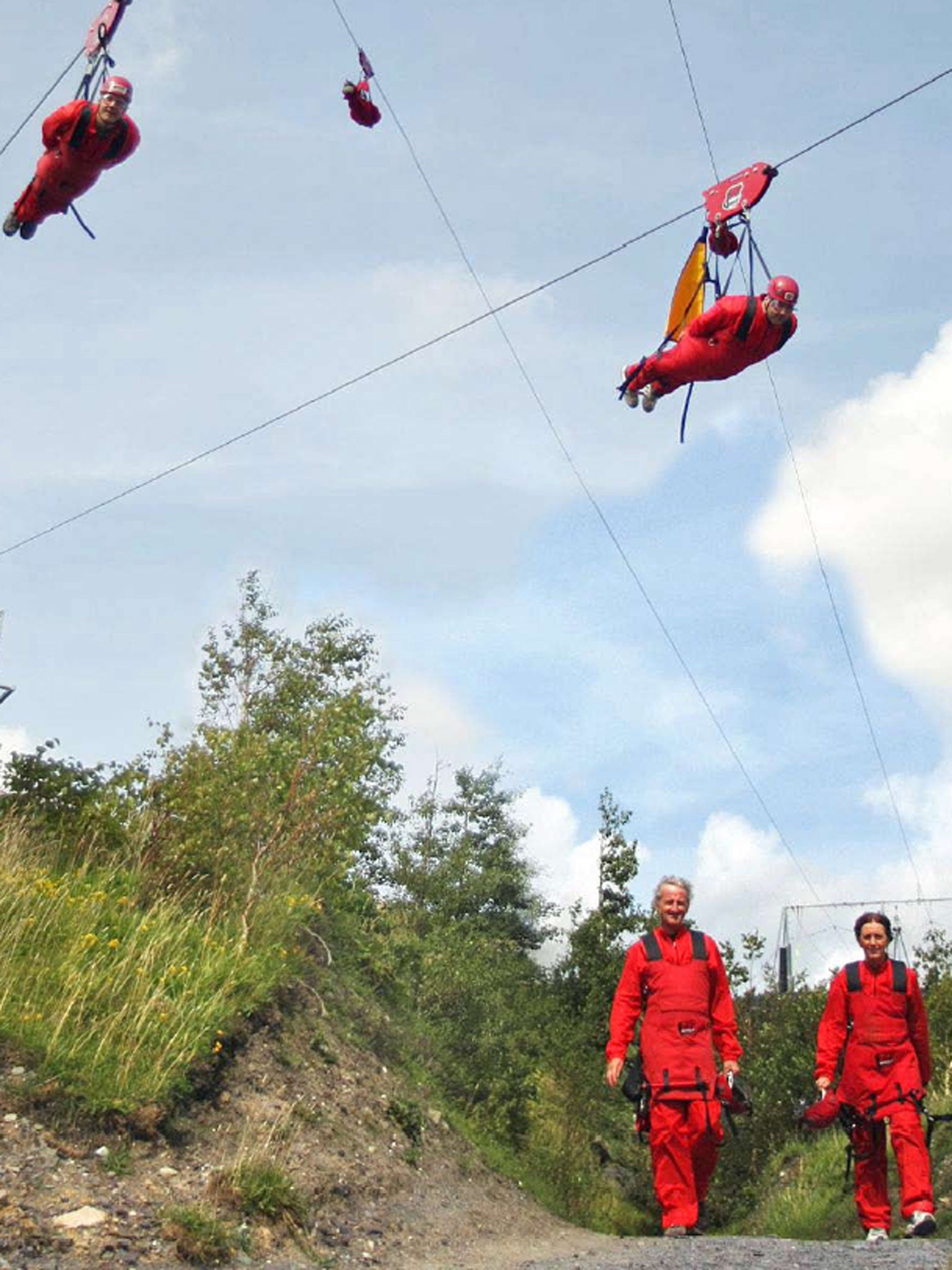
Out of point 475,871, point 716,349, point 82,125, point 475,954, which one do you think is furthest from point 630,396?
point 475,871

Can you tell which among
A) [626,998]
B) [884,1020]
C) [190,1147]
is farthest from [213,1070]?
[884,1020]

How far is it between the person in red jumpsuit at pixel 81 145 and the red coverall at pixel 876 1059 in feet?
21.5

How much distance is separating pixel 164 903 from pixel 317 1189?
2.72 m

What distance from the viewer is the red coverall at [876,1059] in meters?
8.05

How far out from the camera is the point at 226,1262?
19.8 feet

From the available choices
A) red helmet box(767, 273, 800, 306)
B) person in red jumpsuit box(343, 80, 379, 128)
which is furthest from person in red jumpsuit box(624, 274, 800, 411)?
person in red jumpsuit box(343, 80, 379, 128)

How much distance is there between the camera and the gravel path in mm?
5930

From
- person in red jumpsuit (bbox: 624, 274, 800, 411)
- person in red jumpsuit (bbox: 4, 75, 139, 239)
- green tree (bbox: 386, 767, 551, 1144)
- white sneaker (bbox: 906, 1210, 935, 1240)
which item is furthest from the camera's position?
green tree (bbox: 386, 767, 551, 1144)

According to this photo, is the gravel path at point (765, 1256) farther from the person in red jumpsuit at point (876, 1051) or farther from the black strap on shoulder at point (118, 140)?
the black strap on shoulder at point (118, 140)

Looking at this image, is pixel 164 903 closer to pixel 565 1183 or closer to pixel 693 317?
pixel 693 317

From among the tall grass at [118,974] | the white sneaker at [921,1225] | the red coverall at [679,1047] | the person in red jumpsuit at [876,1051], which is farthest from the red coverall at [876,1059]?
the tall grass at [118,974]

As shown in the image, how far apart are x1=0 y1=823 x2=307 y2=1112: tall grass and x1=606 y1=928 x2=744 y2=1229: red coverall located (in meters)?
2.53

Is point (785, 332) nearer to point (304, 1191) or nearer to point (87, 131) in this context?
point (87, 131)

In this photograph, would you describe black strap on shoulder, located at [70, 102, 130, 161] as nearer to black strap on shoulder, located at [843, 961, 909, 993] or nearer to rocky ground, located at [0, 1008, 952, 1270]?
rocky ground, located at [0, 1008, 952, 1270]
